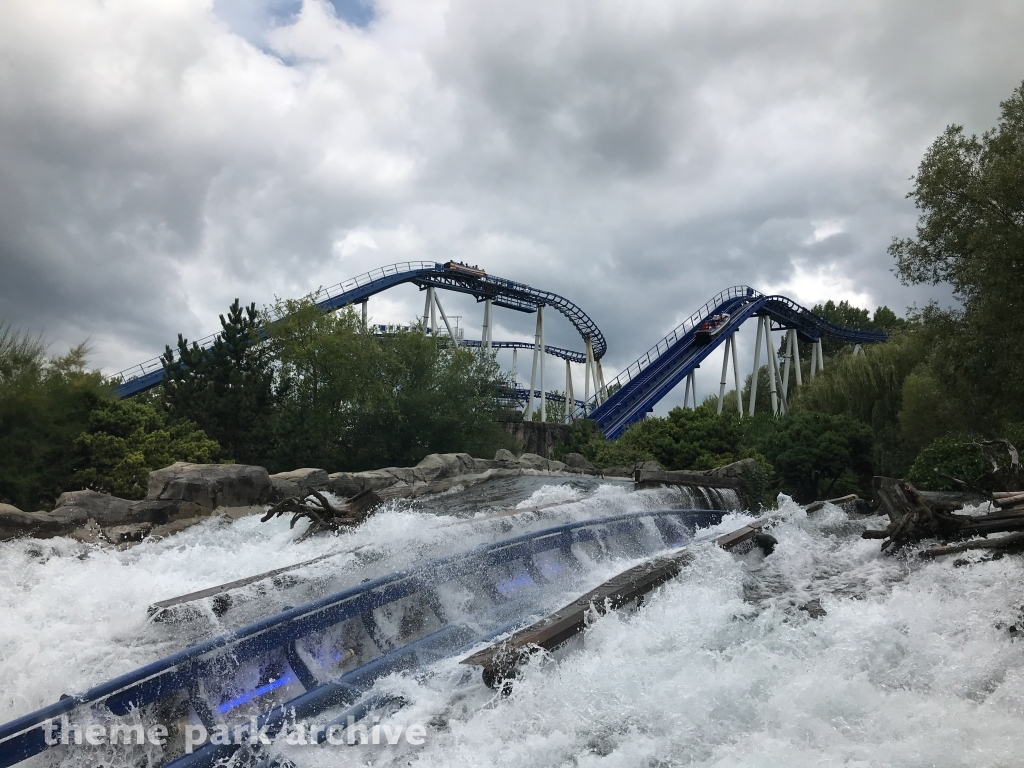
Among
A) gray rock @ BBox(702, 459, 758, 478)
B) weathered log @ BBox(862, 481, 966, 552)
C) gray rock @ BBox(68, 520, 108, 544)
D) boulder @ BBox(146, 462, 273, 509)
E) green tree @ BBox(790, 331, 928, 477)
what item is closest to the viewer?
weathered log @ BBox(862, 481, 966, 552)

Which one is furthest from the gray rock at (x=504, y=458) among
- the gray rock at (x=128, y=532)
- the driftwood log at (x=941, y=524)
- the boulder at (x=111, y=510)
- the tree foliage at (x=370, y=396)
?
the driftwood log at (x=941, y=524)

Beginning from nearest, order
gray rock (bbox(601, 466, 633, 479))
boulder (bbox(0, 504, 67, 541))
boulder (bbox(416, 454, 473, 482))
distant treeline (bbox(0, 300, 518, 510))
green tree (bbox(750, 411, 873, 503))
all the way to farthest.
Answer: boulder (bbox(0, 504, 67, 541)) < distant treeline (bbox(0, 300, 518, 510)) < boulder (bbox(416, 454, 473, 482)) < gray rock (bbox(601, 466, 633, 479)) < green tree (bbox(750, 411, 873, 503))

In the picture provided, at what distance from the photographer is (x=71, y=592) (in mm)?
5605

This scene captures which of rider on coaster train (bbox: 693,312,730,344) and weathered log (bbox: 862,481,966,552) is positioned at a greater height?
rider on coaster train (bbox: 693,312,730,344)

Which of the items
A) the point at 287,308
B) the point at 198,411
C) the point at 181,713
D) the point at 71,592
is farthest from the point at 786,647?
the point at 287,308

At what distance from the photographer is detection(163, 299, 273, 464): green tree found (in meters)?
15.5

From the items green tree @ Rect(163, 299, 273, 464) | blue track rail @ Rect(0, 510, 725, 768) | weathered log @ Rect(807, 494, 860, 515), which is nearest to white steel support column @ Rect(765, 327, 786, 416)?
weathered log @ Rect(807, 494, 860, 515)

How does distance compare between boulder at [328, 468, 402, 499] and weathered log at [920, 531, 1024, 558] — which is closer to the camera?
weathered log at [920, 531, 1024, 558]

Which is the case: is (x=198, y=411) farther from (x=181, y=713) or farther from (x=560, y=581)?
(x=181, y=713)

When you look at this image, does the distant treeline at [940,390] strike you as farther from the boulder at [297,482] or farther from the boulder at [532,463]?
the boulder at [297,482]

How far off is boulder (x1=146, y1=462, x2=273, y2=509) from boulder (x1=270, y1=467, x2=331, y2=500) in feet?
0.67

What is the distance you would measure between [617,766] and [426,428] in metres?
15.7

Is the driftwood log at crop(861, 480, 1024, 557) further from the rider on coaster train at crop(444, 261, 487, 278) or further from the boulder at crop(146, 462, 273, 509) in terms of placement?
the rider on coaster train at crop(444, 261, 487, 278)

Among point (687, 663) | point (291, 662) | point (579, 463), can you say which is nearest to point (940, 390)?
point (579, 463)
